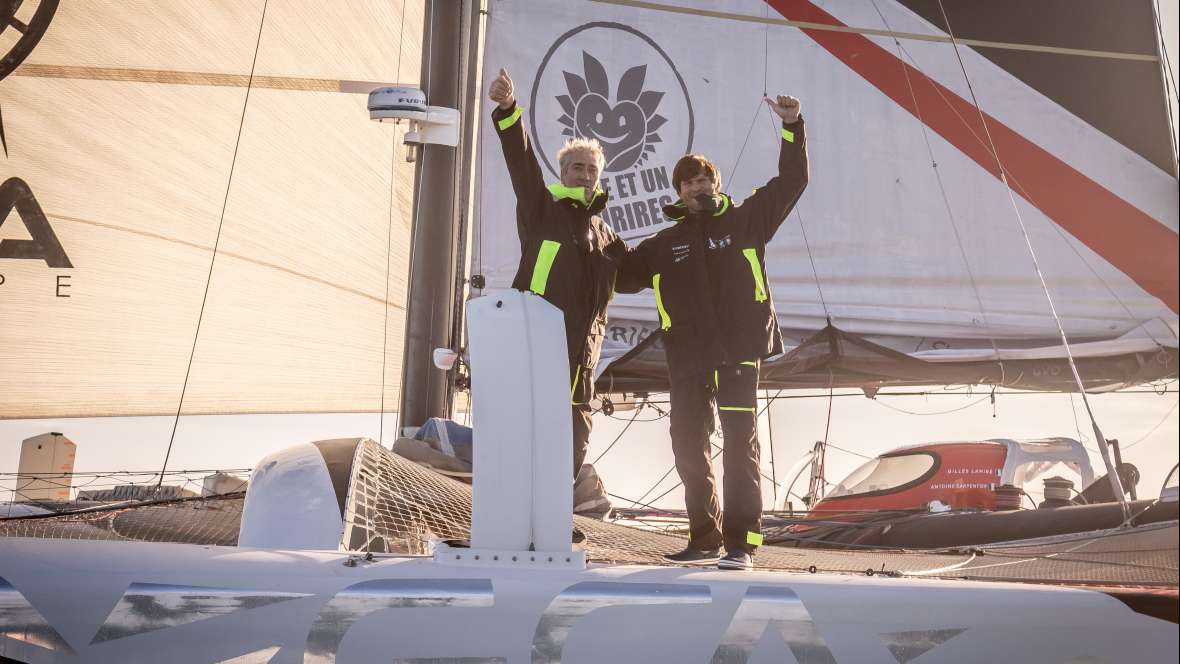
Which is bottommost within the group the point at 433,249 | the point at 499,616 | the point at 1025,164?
the point at 499,616

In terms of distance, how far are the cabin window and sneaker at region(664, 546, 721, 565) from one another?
117 inches

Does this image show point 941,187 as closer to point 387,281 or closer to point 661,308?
point 387,281

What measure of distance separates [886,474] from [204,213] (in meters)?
3.37

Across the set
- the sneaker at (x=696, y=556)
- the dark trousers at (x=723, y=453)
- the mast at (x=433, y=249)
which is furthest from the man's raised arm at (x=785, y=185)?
the mast at (x=433, y=249)

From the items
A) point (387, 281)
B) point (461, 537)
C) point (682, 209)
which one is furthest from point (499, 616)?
point (387, 281)

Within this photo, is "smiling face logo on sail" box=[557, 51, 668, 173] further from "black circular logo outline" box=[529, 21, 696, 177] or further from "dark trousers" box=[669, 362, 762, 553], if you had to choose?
"dark trousers" box=[669, 362, 762, 553]

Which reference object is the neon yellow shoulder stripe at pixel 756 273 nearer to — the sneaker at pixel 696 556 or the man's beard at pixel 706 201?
the man's beard at pixel 706 201

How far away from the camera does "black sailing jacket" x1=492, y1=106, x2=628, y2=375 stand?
2318 mm

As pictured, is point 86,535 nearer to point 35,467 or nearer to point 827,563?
point 35,467

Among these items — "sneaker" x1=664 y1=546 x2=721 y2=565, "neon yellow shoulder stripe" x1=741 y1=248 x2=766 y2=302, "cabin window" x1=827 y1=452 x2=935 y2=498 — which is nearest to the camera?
"sneaker" x1=664 y1=546 x2=721 y2=565

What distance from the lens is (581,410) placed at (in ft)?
7.80

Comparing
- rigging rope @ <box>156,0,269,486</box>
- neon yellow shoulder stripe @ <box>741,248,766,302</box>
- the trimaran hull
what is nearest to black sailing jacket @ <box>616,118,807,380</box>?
neon yellow shoulder stripe @ <box>741,248,766,302</box>

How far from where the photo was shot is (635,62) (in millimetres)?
4887

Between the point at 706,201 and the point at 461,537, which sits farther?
the point at 706,201
